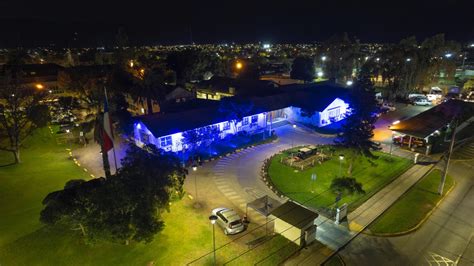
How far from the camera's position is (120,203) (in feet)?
51.9

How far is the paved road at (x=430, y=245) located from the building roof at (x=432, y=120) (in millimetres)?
13980

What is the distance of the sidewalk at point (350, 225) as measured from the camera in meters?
17.9

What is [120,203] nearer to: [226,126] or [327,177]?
[327,177]

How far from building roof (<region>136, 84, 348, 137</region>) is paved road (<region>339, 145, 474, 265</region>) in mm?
22821

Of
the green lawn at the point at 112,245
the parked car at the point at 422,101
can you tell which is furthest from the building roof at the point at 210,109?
the parked car at the point at 422,101

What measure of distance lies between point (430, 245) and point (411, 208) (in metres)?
4.22

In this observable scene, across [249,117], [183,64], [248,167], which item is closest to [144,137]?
[248,167]

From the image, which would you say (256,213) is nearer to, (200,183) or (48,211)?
(200,183)

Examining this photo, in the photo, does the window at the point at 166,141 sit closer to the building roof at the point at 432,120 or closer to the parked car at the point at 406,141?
the building roof at the point at 432,120

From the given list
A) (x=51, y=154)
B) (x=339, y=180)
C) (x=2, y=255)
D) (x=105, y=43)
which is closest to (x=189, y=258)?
(x=2, y=255)

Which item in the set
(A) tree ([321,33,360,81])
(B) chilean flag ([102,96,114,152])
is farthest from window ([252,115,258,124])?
(A) tree ([321,33,360,81])

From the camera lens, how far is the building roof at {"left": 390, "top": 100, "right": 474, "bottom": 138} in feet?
114

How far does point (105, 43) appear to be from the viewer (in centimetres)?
8962

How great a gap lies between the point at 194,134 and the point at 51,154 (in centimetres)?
1833
